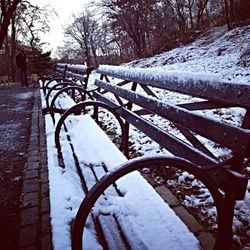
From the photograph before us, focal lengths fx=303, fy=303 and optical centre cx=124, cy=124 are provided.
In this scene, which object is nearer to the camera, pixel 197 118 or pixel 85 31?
pixel 197 118

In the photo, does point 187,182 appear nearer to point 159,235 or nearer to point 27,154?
point 159,235

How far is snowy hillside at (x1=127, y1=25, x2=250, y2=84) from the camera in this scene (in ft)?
31.0

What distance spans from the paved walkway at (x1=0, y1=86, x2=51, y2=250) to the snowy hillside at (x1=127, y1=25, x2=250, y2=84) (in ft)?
17.6

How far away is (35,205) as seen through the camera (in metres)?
2.62

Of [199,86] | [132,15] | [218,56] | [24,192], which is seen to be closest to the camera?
[199,86]

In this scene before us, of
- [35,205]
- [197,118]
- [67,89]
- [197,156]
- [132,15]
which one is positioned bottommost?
[35,205]

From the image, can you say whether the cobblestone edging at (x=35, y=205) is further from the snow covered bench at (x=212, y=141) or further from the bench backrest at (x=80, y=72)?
the bench backrest at (x=80, y=72)

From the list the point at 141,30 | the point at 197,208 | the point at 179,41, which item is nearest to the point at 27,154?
the point at 197,208

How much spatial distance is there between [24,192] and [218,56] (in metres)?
11.2

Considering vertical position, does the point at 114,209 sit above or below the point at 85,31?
below

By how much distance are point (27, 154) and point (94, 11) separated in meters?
29.3

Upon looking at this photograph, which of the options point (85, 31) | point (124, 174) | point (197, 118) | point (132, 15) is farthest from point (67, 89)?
point (85, 31)

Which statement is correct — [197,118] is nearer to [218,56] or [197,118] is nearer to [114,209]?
[114,209]

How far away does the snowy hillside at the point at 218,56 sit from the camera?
372 inches
